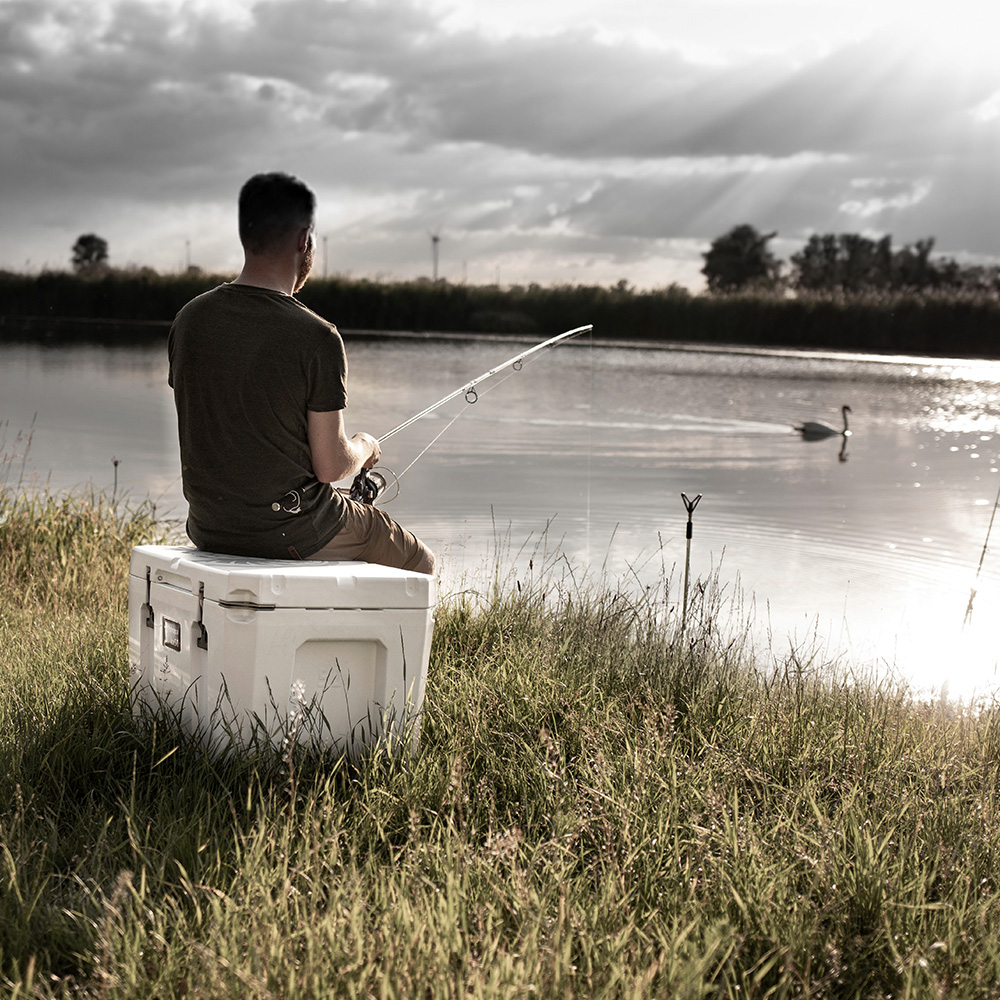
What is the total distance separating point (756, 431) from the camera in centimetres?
1819

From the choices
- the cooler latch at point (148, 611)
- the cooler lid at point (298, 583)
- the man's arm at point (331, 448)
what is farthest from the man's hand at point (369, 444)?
the cooler latch at point (148, 611)

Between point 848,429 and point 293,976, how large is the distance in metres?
18.0

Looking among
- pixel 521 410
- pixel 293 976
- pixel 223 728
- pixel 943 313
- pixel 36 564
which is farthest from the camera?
pixel 943 313

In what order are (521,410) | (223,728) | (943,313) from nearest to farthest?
(223,728), (521,410), (943,313)

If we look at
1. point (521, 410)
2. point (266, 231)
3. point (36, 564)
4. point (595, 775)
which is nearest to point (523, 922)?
point (595, 775)

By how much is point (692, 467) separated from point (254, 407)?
37.8 ft

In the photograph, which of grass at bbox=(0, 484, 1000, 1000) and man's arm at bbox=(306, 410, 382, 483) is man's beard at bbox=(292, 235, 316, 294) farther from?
grass at bbox=(0, 484, 1000, 1000)

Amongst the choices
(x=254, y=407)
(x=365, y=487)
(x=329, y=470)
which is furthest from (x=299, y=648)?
(x=365, y=487)

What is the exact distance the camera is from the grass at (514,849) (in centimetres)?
166

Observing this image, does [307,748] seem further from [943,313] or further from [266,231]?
[943,313]

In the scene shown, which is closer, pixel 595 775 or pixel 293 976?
pixel 293 976

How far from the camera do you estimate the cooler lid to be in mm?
2338

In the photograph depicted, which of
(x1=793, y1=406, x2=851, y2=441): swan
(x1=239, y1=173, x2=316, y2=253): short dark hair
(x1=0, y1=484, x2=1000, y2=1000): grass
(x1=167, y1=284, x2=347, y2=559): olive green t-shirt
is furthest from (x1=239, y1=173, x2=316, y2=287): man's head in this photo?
(x1=793, y1=406, x2=851, y2=441): swan

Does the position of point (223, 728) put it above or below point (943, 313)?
below
